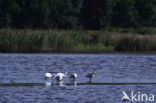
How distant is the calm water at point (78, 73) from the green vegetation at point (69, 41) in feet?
3.87

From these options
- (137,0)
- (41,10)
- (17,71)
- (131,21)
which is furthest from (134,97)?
(137,0)

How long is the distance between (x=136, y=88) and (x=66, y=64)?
9938 millimetres

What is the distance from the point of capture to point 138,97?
18.8 meters

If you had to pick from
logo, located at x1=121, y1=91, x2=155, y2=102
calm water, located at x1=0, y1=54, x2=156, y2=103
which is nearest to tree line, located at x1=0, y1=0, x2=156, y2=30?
calm water, located at x1=0, y1=54, x2=156, y2=103

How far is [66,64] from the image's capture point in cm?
3012

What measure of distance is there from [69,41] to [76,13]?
100 ft

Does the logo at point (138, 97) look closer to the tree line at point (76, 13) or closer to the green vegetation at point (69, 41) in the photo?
the green vegetation at point (69, 41)

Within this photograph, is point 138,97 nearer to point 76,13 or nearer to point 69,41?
point 69,41

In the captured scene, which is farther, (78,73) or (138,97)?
(78,73)

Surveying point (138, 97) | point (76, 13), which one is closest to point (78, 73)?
point (138, 97)

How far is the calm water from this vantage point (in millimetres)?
18656

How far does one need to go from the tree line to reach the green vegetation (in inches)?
816

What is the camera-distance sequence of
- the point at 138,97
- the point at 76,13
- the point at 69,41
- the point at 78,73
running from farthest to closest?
the point at 76,13
the point at 69,41
the point at 78,73
the point at 138,97

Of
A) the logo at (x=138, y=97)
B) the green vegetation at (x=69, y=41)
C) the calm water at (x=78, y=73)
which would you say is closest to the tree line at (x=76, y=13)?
the green vegetation at (x=69, y=41)
